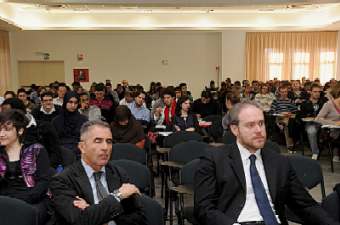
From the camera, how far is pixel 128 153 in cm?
465

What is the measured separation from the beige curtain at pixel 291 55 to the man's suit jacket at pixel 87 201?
13.3 meters

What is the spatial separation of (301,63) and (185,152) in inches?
480

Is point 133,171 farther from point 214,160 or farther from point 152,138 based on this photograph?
point 152,138

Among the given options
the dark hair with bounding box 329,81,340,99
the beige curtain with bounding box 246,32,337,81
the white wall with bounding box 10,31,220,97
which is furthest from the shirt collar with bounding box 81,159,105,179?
the beige curtain with bounding box 246,32,337,81

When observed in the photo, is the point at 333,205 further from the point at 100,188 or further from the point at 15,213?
the point at 15,213

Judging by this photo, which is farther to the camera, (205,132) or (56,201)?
(205,132)

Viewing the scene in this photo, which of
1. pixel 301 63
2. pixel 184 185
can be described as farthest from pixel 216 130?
pixel 301 63

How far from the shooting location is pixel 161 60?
1547cm

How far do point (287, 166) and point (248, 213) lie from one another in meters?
0.41

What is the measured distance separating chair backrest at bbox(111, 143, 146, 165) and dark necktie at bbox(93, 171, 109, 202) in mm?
2013

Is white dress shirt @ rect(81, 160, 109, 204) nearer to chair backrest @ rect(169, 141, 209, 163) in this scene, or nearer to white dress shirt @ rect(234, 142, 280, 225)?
white dress shirt @ rect(234, 142, 280, 225)

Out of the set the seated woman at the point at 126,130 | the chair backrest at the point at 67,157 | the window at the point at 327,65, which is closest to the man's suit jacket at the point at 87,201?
the chair backrest at the point at 67,157

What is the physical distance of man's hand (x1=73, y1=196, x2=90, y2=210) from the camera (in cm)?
230

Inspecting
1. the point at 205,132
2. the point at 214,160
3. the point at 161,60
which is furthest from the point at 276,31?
the point at 214,160
